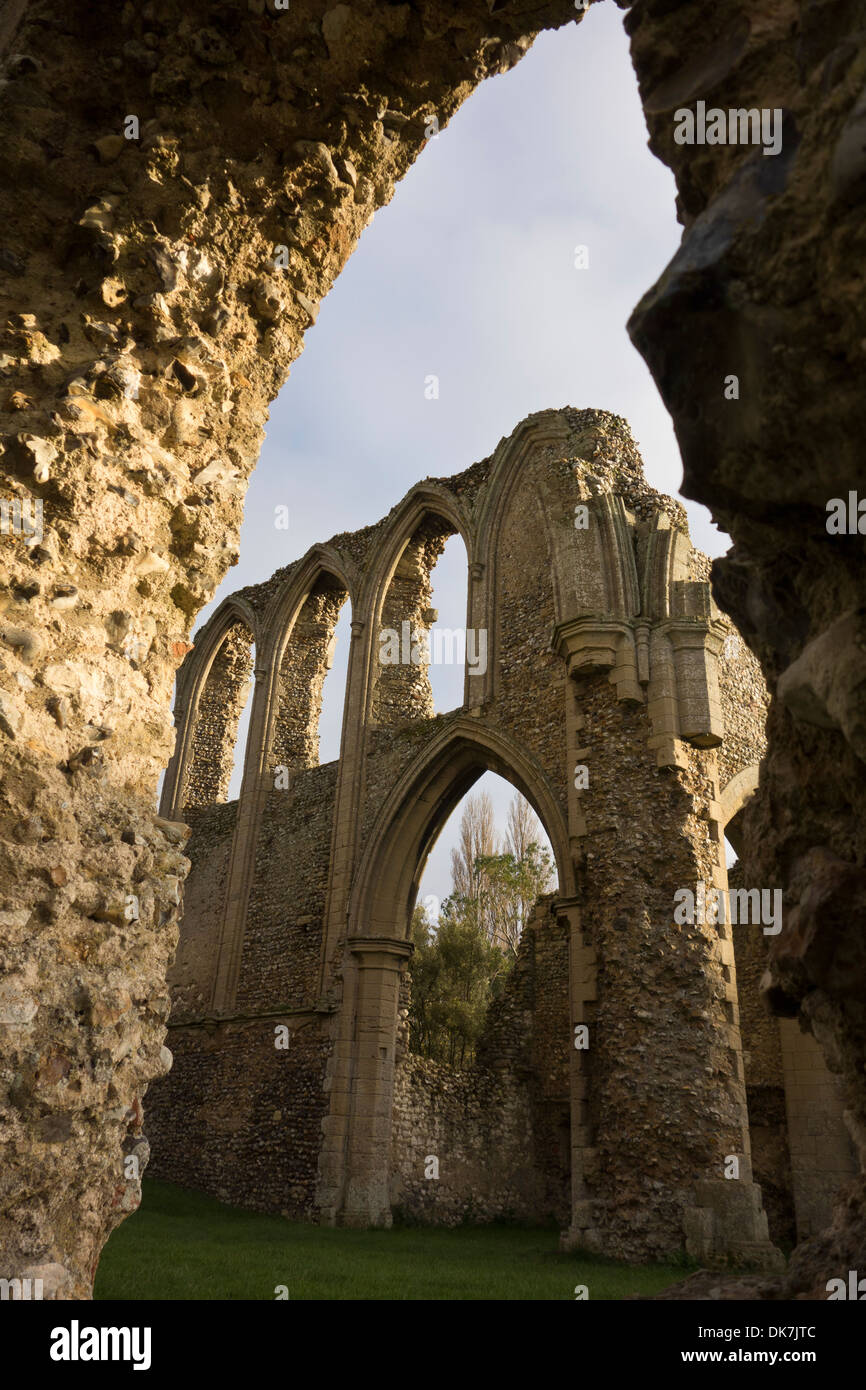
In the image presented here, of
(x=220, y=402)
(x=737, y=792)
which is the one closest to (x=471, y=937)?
(x=737, y=792)

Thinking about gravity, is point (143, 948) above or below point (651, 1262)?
above

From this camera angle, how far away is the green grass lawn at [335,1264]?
585 cm

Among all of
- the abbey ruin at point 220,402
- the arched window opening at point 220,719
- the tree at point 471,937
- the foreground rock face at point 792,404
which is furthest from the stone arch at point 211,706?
the foreground rock face at point 792,404

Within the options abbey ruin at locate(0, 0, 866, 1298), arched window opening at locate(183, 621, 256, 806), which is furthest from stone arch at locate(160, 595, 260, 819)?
abbey ruin at locate(0, 0, 866, 1298)

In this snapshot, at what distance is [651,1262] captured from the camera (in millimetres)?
8820

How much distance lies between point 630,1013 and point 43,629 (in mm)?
8526

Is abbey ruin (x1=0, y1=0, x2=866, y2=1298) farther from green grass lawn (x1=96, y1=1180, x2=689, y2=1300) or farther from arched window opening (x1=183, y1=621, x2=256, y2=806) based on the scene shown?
arched window opening (x1=183, y1=621, x2=256, y2=806)

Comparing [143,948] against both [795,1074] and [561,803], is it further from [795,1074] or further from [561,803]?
[795,1074]

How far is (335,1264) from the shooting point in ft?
23.9

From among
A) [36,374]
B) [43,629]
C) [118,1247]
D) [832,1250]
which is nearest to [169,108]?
[36,374]

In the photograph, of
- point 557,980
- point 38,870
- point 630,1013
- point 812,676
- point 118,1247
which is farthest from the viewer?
point 557,980

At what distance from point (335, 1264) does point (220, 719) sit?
13043 mm

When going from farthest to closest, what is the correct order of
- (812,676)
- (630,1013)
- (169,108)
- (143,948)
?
1. (630,1013)
2. (169,108)
3. (143,948)
4. (812,676)

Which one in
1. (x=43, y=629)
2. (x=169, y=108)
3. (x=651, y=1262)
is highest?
(x=169, y=108)
